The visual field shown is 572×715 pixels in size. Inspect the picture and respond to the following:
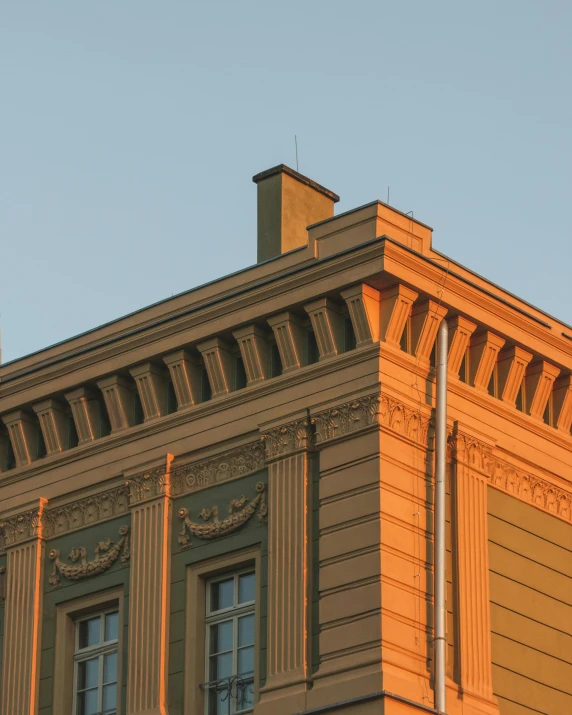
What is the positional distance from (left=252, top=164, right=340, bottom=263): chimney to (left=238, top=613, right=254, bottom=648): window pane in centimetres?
566

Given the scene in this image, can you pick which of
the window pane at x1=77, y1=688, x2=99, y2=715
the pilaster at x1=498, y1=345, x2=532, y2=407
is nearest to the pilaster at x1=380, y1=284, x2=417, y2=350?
the pilaster at x1=498, y1=345, x2=532, y2=407

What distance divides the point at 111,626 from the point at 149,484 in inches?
80.8

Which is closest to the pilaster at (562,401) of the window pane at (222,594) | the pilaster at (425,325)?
the pilaster at (425,325)

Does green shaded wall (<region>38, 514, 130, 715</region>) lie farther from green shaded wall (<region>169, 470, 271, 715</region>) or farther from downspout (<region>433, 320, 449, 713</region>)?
downspout (<region>433, 320, 449, 713</region>)

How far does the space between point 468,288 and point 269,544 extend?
432 cm

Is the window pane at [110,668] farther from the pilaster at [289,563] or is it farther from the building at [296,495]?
the pilaster at [289,563]

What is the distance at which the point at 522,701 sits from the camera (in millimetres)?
27469

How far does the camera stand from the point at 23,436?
1218 inches

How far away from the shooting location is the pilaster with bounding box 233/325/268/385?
28.4 meters

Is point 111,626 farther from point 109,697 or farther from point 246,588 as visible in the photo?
point 246,588

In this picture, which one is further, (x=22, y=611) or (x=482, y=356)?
(x=22, y=611)

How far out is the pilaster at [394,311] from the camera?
2731 centimetres

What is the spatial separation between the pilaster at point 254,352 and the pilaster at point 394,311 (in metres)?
1.91

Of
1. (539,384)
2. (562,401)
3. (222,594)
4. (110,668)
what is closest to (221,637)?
(222,594)
